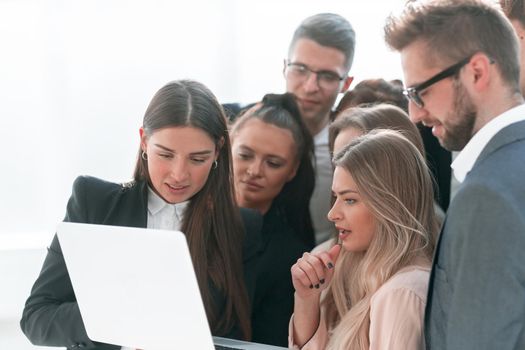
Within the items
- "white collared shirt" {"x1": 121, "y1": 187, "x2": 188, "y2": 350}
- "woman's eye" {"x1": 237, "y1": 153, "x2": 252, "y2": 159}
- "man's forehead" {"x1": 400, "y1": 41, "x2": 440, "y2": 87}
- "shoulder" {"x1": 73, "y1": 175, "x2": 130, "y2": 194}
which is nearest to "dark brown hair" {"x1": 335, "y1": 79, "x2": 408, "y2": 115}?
"woman's eye" {"x1": 237, "y1": 153, "x2": 252, "y2": 159}

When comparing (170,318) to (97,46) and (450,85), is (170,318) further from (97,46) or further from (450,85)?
(97,46)

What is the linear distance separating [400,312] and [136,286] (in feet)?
1.75

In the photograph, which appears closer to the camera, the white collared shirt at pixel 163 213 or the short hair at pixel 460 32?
the short hair at pixel 460 32

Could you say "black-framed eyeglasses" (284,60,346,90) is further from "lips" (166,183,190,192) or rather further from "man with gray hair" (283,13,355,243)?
"lips" (166,183,190,192)

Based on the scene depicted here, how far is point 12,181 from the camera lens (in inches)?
125

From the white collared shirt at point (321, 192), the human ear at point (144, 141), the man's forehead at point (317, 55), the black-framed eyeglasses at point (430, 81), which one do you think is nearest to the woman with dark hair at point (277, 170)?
the white collared shirt at point (321, 192)

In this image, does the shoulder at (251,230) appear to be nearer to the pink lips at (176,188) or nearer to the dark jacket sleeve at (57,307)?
the pink lips at (176,188)

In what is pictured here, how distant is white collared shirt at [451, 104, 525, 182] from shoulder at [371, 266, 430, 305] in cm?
33

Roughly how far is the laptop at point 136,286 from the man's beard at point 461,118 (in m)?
0.52

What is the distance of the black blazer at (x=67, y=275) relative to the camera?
188cm

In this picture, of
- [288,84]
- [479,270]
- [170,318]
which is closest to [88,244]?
[170,318]

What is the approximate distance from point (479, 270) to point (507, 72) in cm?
37

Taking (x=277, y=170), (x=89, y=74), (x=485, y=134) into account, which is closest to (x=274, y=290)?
(x=277, y=170)

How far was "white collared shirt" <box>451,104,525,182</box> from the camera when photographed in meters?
1.37
